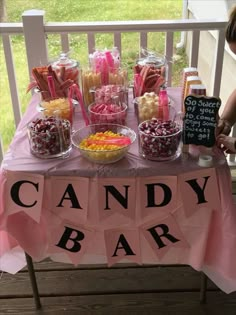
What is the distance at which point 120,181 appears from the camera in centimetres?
126

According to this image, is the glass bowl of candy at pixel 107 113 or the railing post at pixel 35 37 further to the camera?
the railing post at pixel 35 37

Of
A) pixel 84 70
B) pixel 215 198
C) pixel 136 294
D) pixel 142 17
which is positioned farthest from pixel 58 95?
pixel 142 17

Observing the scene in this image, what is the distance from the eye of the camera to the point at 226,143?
1307 mm

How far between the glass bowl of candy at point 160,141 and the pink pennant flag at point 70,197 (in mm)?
212

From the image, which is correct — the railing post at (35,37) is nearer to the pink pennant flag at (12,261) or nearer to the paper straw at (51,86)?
the paper straw at (51,86)

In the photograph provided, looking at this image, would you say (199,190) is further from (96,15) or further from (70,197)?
(96,15)

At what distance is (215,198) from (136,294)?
641 millimetres

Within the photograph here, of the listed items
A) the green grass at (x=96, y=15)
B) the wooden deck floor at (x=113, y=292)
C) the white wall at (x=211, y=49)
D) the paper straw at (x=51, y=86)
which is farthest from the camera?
the green grass at (x=96, y=15)

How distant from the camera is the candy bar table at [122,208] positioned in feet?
4.13

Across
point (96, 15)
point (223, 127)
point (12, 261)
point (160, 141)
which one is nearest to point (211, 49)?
point (96, 15)

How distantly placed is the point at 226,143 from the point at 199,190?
7.0 inches

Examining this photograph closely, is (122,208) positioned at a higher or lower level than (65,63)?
lower

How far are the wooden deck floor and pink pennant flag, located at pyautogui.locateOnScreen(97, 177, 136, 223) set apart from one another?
1.71 feet

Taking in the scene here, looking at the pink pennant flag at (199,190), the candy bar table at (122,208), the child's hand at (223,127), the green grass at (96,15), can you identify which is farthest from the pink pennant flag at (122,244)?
the green grass at (96,15)
